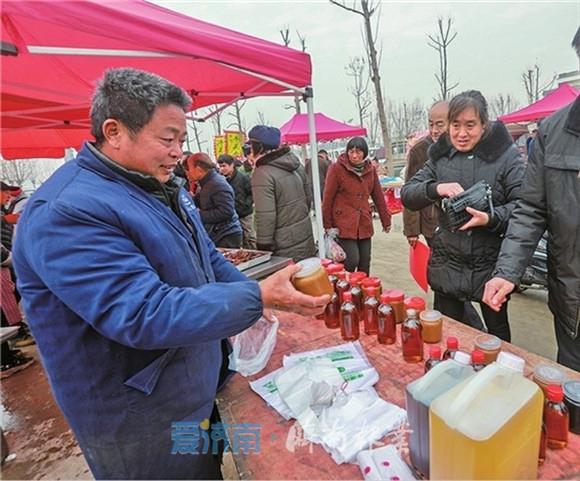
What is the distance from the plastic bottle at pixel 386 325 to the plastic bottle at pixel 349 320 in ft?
0.37

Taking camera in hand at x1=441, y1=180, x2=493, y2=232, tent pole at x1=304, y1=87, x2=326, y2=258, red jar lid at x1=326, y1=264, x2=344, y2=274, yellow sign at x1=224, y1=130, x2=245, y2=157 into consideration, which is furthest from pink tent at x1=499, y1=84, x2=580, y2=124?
red jar lid at x1=326, y1=264, x2=344, y2=274

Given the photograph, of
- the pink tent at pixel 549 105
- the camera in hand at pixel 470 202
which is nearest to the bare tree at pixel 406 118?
the pink tent at pixel 549 105

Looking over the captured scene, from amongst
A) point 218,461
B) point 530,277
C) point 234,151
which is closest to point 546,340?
point 530,277

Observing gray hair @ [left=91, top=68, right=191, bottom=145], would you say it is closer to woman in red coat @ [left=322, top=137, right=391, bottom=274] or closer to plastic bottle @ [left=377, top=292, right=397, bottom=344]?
plastic bottle @ [left=377, top=292, right=397, bottom=344]

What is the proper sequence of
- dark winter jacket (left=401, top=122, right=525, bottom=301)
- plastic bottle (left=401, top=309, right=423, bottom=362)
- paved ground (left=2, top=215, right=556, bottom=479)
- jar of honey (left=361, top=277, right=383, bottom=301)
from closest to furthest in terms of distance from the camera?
plastic bottle (left=401, top=309, right=423, bottom=362), jar of honey (left=361, top=277, right=383, bottom=301), dark winter jacket (left=401, top=122, right=525, bottom=301), paved ground (left=2, top=215, right=556, bottom=479)

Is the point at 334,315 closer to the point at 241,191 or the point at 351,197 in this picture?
the point at 351,197

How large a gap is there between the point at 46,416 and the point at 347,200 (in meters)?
2.99

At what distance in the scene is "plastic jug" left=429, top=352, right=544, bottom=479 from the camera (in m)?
0.65

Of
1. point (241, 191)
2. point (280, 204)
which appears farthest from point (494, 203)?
point (241, 191)

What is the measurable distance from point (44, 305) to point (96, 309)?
225 millimetres

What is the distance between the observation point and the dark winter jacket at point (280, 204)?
2754 mm

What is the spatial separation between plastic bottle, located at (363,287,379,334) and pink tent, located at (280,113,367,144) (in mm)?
8449

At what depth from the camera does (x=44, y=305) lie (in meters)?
0.87

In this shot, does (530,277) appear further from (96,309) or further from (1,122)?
(1,122)
